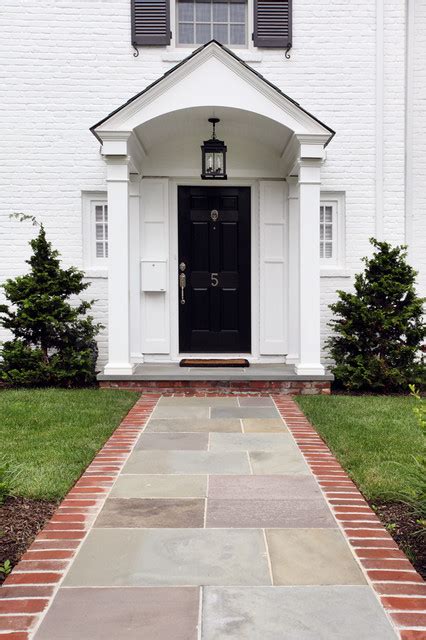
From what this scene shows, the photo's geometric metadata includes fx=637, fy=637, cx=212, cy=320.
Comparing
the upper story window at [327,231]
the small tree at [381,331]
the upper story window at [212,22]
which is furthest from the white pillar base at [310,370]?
the upper story window at [212,22]

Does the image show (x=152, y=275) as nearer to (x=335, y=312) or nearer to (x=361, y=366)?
(x=335, y=312)

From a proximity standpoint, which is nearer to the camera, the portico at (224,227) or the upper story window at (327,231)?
the portico at (224,227)

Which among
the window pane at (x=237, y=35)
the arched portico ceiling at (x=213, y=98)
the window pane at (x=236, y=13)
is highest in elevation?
the window pane at (x=236, y=13)

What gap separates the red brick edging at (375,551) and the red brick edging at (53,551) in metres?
1.43

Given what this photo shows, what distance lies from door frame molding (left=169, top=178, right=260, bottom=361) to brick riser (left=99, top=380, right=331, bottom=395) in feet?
4.66

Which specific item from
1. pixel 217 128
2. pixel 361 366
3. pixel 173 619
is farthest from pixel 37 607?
pixel 217 128

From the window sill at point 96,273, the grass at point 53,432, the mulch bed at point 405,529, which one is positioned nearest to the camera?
the mulch bed at point 405,529

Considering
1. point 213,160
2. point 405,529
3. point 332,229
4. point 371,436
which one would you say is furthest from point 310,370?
point 405,529

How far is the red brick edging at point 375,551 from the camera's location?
2604 millimetres

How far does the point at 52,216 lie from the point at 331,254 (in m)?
4.11

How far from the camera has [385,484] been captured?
4.22 meters

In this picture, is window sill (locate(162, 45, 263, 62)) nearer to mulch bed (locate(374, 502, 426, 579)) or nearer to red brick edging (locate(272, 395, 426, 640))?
red brick edging (locate(272, 395, 426, 640))

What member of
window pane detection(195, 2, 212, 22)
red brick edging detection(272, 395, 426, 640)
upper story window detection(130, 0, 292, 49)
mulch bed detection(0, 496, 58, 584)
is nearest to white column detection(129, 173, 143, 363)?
upper story window detection(130, 0, 292, 49)

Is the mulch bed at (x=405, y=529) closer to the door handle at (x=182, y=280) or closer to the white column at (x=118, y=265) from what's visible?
the white column at (x=118, y=265)
